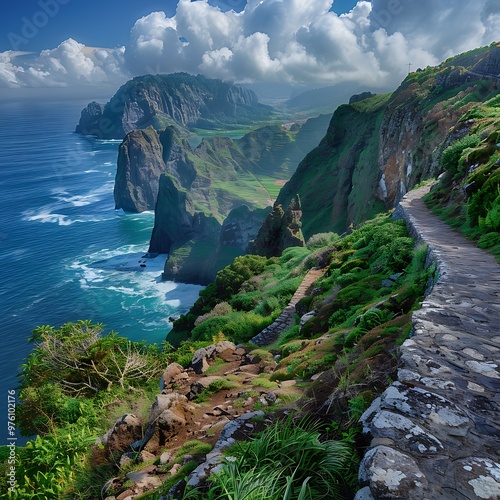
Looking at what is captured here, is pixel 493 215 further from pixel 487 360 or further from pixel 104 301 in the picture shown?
pixel 104 301

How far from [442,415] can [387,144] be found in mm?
56649

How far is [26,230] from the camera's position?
343 ft

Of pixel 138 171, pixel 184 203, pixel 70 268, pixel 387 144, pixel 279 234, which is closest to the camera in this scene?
pixel 279 234

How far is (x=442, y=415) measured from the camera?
3064 mm

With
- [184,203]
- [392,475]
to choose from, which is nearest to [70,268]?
[184,203]

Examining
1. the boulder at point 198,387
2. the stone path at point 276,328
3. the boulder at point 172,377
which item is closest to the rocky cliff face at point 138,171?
the stone path at point 276,328

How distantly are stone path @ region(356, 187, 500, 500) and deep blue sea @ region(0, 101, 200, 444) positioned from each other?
154 ft

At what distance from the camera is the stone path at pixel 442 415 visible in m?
2.40

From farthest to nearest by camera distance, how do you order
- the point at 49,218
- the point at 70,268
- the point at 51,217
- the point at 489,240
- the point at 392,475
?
the point at 51,217 → the point at 49,218 → the point at 70,268 → the point at 489,240 → the point at 392,475

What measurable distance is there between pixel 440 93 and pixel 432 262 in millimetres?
47928

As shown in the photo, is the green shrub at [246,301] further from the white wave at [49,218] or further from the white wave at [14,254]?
the white wave at [49,218]

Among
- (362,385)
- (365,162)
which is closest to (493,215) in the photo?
(362,385)

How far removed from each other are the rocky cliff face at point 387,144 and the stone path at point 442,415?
2402 centimetres

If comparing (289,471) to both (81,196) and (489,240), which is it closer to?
(489,240)
